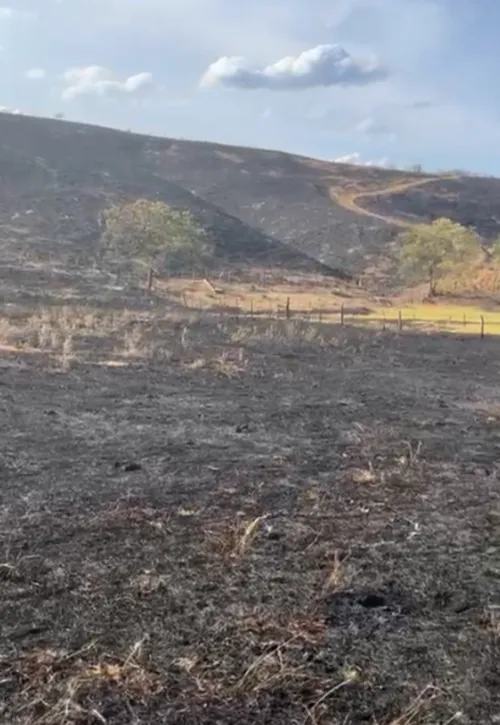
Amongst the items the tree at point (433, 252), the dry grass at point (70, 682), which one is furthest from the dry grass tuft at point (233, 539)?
the tree at point (433, 252)

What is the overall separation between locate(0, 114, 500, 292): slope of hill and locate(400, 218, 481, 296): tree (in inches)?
342

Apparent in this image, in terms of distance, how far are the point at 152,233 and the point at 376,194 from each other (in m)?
52.0

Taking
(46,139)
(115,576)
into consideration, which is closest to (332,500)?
(115,576)

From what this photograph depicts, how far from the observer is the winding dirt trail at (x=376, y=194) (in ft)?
275

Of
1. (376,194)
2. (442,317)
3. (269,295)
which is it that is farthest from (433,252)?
(376,194)

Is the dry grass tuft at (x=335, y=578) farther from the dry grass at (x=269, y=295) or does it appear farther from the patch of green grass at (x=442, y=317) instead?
the dry grass at (x=269, y=295)

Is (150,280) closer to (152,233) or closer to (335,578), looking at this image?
(152,233)

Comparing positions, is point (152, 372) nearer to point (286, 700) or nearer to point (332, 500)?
point (332, 500)

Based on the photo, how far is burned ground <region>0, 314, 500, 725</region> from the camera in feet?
13.9

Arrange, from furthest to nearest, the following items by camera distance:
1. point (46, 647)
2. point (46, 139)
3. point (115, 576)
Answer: point (46, 139), point (115, 576), point (46, 647)

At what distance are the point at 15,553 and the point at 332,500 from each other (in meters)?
3.14

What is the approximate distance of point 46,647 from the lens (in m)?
4.59

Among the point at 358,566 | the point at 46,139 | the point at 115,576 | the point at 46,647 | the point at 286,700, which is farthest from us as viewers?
the point at 46,139

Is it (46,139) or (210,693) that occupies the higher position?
(46,139)
